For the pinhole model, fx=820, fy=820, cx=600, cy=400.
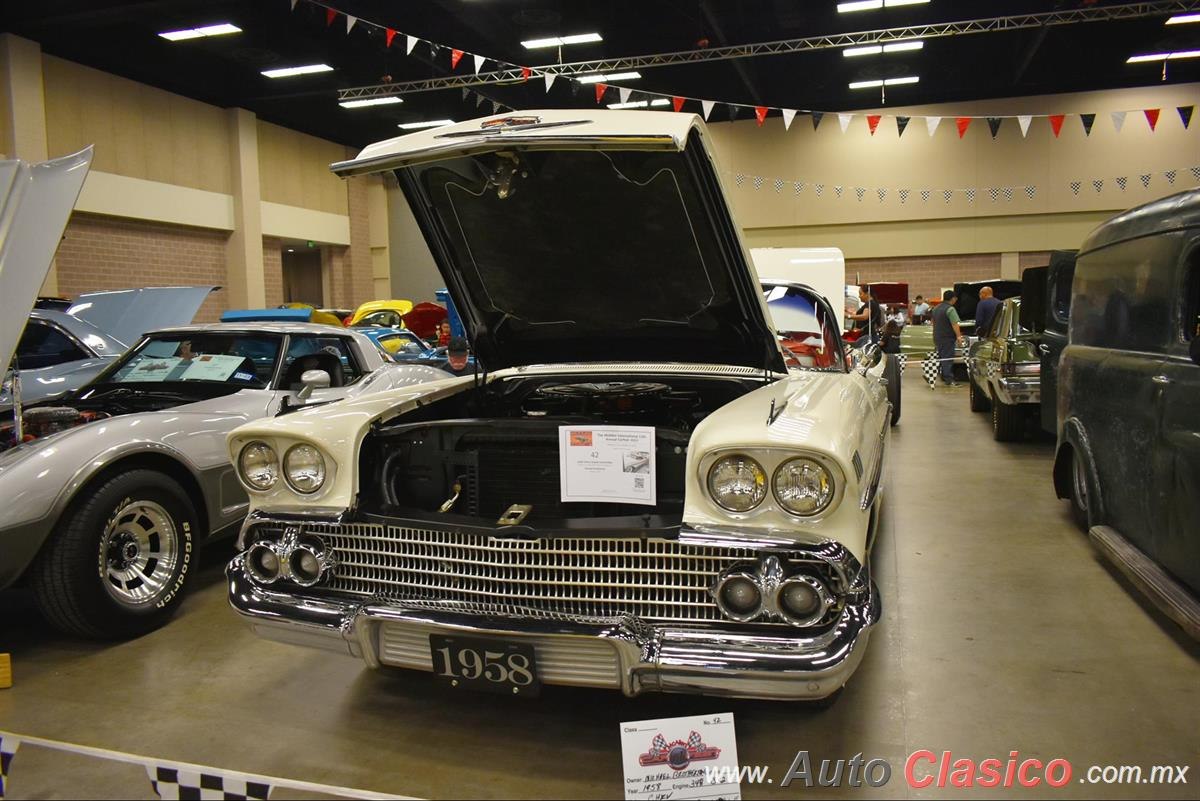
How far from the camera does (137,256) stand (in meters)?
15.7

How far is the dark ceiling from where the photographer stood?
1210cm

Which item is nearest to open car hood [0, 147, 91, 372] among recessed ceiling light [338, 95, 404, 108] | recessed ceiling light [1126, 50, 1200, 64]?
recessed ceiling light [338, 95, 404, 108]

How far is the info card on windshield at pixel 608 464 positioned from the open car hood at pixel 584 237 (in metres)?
0.81

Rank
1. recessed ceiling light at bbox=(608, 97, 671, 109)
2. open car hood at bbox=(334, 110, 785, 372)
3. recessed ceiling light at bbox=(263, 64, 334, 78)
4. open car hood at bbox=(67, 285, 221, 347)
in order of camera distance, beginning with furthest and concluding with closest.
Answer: recessed ceiling light at bbox=(608, 97, 671, 109), recessed ceiling light at bbox=(263, 64, 334, 78), open car hood at bbox=(67, 285, 221, 347), open car hood at bbox=(334, 110, 785, 372)

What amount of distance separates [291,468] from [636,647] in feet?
4.05

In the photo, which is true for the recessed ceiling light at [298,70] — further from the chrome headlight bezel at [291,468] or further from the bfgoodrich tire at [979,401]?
the chrome headlight bezel at [291,468]

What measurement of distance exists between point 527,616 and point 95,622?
2.03 meters

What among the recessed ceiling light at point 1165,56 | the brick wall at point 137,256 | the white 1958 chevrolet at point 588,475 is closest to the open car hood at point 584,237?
the white 1958 chevrolet at point 588,475

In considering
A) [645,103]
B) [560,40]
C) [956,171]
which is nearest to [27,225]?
[560,40]

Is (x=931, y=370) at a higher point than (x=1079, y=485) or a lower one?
higher

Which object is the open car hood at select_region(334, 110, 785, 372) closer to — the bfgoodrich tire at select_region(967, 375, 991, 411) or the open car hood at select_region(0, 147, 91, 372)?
the open car hood at select_region(0, 147, 91, 372)

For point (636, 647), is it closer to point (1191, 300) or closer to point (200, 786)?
point (200, 786)

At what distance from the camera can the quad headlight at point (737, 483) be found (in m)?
2.12

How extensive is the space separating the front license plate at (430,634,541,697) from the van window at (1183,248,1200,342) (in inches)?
105
